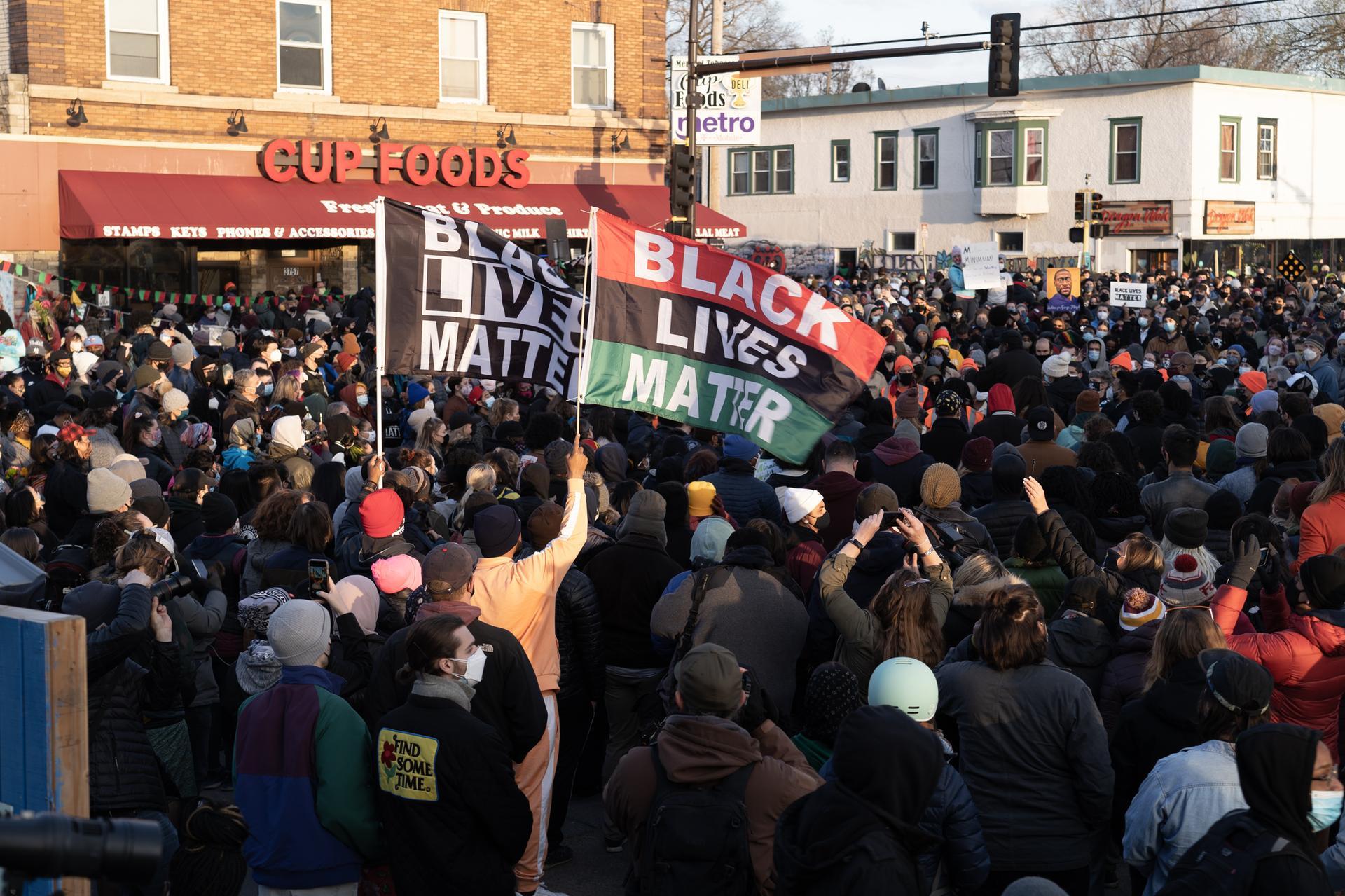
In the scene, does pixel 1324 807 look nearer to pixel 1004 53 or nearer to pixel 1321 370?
pixel 1321 370

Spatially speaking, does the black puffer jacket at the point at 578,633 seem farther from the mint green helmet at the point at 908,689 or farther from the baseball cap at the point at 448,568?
the mint green helmet at the point at 908,689

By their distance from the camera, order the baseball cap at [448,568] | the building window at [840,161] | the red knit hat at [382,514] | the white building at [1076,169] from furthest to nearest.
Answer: the building window at [840,161] < the white building at [1076,169] < the red knit hat at [382,514] < the baseball cap at [448,568]

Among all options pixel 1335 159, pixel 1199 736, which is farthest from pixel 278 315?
pixel 1335 159

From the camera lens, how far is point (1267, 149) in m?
42.7

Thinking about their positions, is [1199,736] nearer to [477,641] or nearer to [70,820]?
[477,641]

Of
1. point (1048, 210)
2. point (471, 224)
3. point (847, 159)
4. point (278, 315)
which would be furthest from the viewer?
point (847, 159)

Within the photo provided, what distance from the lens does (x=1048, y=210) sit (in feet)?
141

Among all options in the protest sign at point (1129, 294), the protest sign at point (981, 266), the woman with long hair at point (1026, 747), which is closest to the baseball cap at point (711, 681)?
the woman with long hair at point (1026, 747)

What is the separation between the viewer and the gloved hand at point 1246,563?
6520 mm

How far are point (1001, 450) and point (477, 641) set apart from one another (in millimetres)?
5176

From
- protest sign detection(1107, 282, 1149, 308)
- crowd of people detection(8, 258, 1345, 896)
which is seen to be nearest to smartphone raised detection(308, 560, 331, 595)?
crowd of people detection(8, 258, 1345, 896)

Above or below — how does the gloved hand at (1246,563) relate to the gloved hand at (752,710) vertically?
above

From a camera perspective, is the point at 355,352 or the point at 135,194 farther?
the point at 135,194

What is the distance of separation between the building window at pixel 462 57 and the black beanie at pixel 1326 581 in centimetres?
2398
